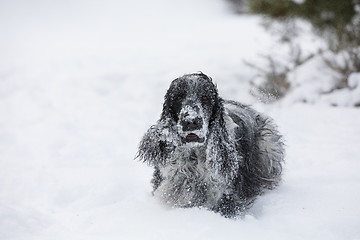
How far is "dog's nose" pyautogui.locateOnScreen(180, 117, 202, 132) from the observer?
3.64 metres

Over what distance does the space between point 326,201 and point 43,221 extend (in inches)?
108

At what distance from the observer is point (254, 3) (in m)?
11.0

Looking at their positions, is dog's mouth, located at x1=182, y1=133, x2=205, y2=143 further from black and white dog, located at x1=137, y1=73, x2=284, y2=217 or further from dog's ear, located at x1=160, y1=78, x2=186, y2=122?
dog's ear, located at x1=160, y1=78, x2=186, y2=122

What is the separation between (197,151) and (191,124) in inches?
18.8

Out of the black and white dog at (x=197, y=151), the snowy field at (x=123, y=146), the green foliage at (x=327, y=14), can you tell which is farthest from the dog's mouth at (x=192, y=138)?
the green foliage at (x=327, y=14)

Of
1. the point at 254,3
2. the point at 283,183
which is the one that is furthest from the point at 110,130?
the point at 254,3

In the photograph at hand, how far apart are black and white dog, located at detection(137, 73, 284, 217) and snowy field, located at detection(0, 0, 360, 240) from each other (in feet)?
0.78

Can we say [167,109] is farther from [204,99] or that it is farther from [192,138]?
→ [192,138]

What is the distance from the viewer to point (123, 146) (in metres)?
6.87

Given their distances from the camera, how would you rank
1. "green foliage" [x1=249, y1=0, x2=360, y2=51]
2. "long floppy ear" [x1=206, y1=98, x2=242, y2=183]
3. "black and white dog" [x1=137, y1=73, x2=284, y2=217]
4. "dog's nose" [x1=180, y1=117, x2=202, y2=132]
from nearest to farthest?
"dog's nose" [x1=180, y1=117, x2=202, y2=132]
"black and white dog" [x1=137, y1=73, x2=284, y2=217]
"long floppy ear" [x1=206, y1=98, x2=242, y2=183]
"green foliage" [x1=249, y1=0, x2=360, y2=51]

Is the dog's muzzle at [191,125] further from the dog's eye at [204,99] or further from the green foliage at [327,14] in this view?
the green foliage at [327,14]

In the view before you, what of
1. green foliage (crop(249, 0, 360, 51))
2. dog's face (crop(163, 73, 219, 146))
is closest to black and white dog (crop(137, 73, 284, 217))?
dog's face (crop(163, 73, 219, 146))

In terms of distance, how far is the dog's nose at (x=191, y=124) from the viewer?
364 centimetres

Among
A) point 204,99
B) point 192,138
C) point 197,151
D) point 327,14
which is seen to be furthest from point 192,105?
point 327,14
